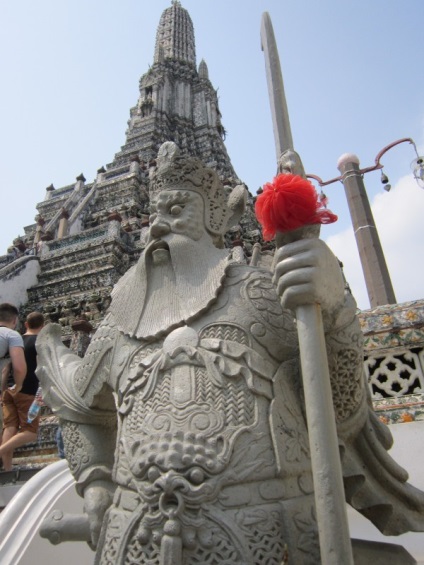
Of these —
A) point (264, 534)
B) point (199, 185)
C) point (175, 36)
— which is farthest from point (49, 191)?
point (264, 534)

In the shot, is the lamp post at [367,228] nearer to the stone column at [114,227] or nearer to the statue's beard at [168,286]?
the statue's beard at [168,286]

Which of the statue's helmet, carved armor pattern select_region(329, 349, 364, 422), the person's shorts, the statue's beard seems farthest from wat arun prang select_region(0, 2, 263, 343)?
the person's shorts

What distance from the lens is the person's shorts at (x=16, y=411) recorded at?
12.8ft

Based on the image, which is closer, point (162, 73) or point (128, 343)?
point (128, 343)

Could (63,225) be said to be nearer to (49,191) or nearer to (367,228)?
(49,191)

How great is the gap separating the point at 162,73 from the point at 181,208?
91.8 ft

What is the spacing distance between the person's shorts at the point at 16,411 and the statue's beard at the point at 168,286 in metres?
2.47

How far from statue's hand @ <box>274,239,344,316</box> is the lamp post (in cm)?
297

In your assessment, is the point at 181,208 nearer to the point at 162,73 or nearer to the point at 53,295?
the point at 53,295

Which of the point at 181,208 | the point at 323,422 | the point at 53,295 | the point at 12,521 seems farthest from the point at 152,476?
the point at 53,295

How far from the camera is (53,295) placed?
1078 cm

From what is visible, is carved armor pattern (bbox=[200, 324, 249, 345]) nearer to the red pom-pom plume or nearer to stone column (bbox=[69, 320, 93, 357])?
the red pom-pom plume

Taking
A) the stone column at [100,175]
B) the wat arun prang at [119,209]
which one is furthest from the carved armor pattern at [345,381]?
the stone column at [100,175]

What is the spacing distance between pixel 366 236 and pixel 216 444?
3.79m
